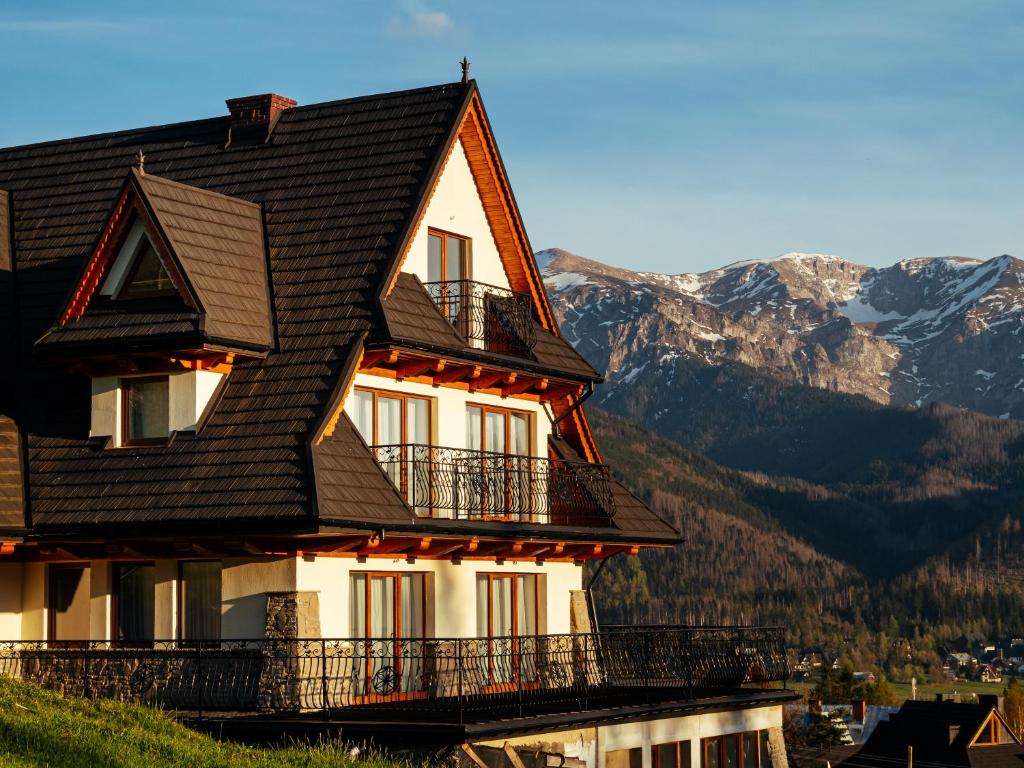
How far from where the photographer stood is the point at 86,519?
2742 cm

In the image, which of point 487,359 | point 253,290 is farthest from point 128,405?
point 487,359

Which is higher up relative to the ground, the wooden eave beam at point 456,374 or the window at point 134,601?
the wooden eave beam at point 456,374

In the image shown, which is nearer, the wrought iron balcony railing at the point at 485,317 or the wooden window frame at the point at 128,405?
the wooden window frame at the point at 128,405

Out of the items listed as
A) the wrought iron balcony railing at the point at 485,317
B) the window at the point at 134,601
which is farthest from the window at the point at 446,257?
the window at the point at 134,601

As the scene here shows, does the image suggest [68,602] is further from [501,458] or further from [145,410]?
[501,458]

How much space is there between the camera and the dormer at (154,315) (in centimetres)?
2792

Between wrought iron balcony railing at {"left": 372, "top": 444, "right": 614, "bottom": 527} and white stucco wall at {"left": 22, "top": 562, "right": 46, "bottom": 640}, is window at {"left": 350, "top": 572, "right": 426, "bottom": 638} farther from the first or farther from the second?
white stucco wall at {"left": 22, "top": 562, "right": 46, "bottom": 640}

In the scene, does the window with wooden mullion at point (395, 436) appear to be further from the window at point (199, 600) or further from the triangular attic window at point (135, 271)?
the triangular attic window at point (135, 271)

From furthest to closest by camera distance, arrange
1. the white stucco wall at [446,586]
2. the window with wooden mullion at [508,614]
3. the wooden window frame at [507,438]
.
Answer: the wooden window frame at [507,438] < the window with wooden mullion at [508,614] < the white stucco wall at [446,586]

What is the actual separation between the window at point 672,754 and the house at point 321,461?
Answer: 15 centimetres

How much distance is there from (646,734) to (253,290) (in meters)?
10.5

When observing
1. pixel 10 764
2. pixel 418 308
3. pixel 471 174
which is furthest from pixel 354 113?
pixel 10 764

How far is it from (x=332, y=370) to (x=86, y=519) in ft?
15.7

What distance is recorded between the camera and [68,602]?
29469 mm
